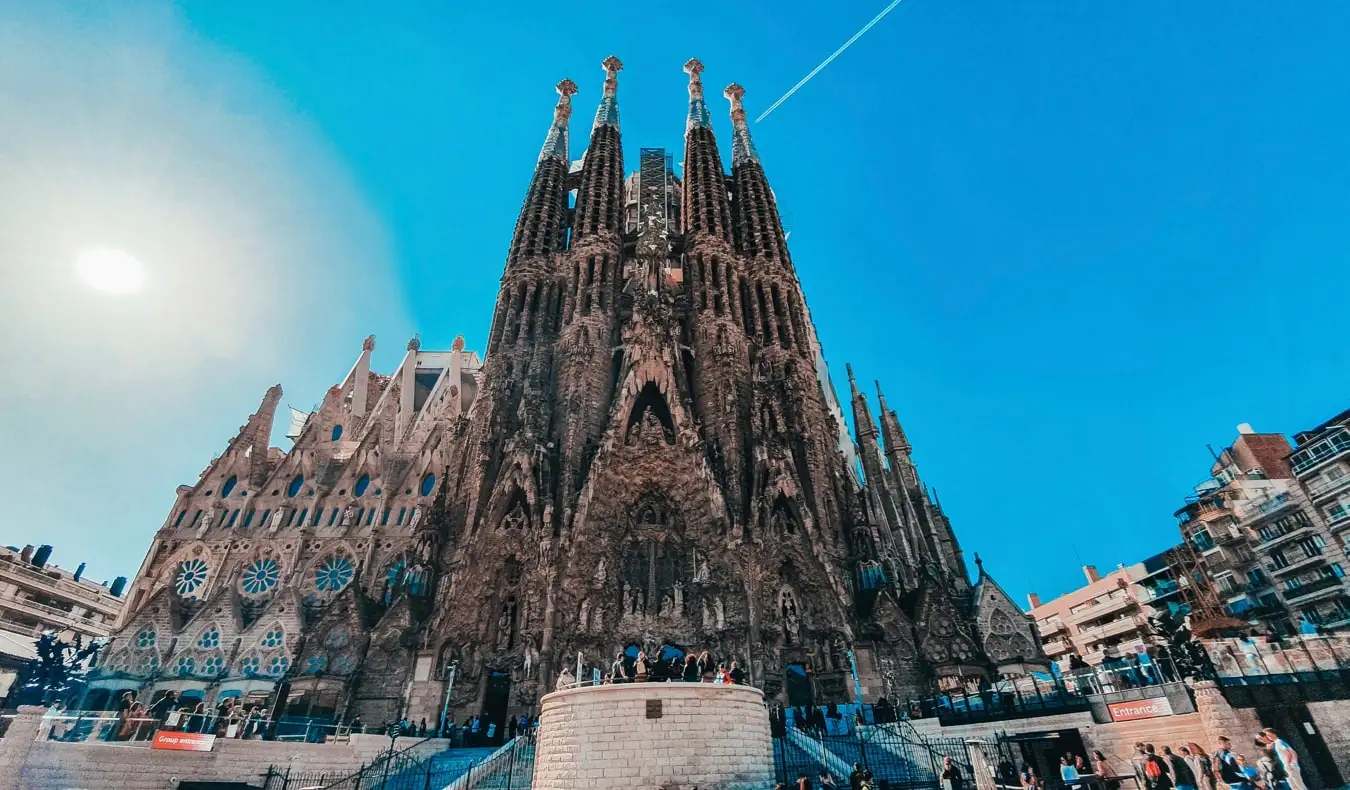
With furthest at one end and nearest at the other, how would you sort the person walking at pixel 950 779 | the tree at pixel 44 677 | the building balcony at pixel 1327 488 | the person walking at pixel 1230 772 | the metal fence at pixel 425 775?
the building balcony at pixel 1327 488 → the tree at pixel 44 677 → the metal fence at pixel 425 775 → the person walking at pixel 950 779 → the person walking at pixel 1230 772

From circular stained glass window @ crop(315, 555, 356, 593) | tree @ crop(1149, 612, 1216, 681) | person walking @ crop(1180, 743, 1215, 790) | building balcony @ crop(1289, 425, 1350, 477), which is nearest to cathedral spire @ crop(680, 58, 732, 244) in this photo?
circular stained glass window @ crop(315, 555, 356, 593)

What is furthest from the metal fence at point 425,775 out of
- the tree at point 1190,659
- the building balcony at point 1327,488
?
the building balcony at point 1327,488

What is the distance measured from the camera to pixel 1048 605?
51.8m

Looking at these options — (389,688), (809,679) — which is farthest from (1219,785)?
(389,688)

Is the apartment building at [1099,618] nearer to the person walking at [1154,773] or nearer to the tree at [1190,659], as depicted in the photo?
the tree at [1190,659]

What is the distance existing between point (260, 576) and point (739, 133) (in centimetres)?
3826

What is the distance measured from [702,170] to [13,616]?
42912 mm

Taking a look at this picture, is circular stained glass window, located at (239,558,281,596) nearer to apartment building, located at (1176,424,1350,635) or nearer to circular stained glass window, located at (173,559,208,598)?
circular stained glass window, located at (173,559,208,598)

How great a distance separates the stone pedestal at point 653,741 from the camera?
11672 millimetres

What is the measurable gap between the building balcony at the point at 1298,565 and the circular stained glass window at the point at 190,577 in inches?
1930

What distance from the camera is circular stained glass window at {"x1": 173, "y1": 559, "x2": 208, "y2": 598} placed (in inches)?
1102

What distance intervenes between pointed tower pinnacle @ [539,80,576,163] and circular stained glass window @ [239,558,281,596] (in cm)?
2684

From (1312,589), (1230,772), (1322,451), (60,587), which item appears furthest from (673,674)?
(60,587)

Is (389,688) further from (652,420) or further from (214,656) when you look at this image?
(652,420)
